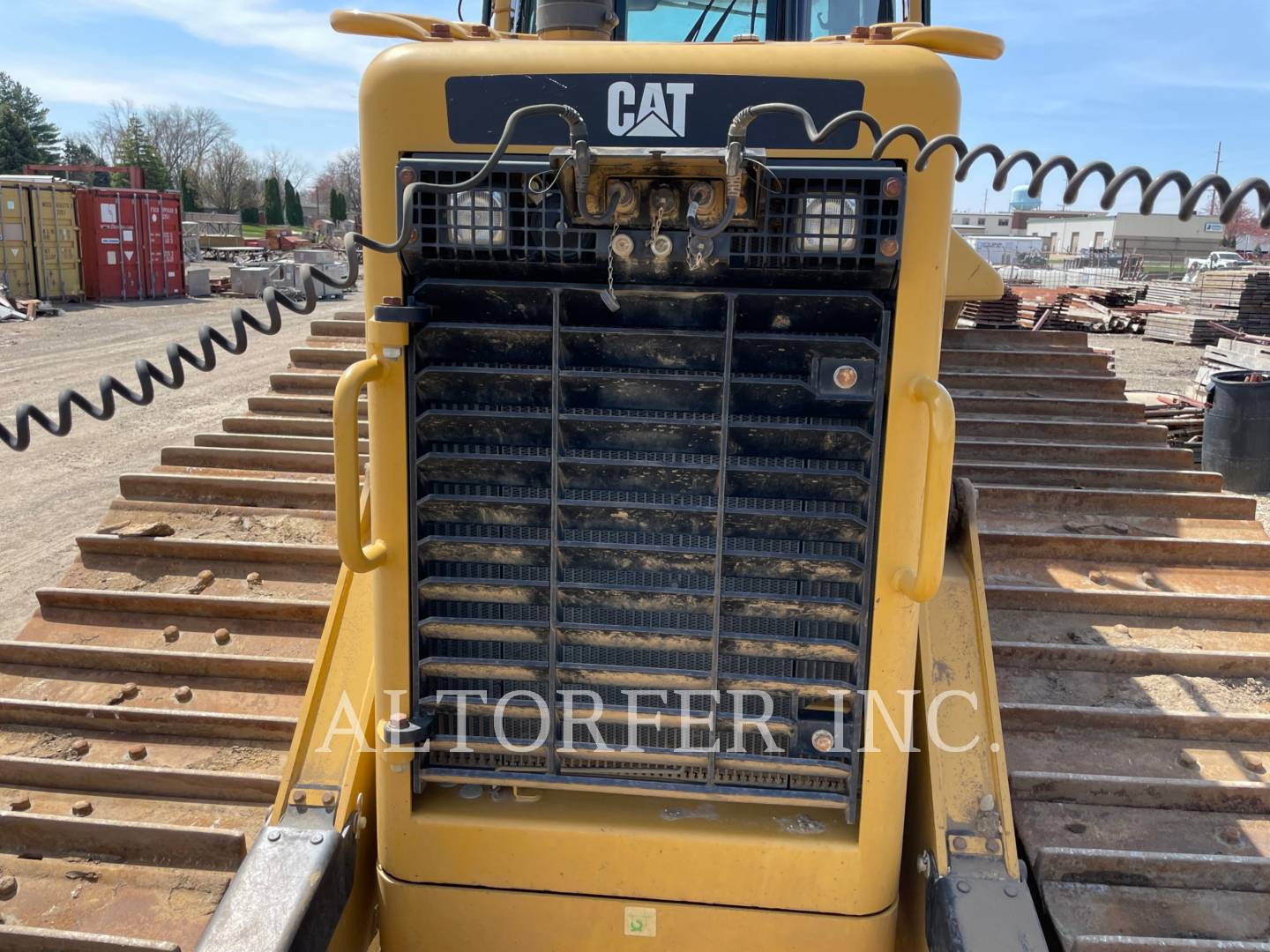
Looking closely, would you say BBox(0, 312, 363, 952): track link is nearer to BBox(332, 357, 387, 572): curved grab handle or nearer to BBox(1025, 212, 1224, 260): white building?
BBox(332, 357, 387, 572): curved grab handle

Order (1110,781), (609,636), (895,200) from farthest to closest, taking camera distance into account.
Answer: (1110,781)
(609,636)
(895,200)

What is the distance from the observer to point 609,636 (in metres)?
2.46

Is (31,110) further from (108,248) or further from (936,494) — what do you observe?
(936,494)

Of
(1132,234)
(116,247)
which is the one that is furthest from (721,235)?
(1132,234)

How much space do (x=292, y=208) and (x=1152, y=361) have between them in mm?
51790

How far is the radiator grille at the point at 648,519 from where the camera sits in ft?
7.54

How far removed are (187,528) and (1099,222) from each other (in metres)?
81.0

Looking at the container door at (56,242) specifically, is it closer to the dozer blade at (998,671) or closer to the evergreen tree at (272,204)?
the dozer blade at (998,671)

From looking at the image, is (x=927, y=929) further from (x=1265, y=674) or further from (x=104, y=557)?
(x=104, y=557)

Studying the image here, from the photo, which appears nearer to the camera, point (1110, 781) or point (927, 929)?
point (927, 929)

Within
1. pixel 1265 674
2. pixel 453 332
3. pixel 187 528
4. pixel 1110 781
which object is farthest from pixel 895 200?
pixel 187 528

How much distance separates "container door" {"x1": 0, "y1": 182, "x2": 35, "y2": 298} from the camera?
2112cm

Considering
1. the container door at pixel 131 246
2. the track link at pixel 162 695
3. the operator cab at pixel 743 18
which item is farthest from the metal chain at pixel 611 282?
the container door at pixel 131 246

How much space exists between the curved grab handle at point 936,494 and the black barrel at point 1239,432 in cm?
848
